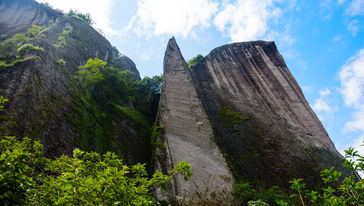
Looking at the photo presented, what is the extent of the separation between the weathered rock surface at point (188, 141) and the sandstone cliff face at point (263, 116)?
5.40ft

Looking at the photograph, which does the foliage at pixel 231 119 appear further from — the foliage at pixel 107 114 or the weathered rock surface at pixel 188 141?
the foliage at pixel 107 114

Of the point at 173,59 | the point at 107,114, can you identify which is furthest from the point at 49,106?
the point at 173,59

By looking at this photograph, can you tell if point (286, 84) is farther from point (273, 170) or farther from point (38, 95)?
point (38, 95)

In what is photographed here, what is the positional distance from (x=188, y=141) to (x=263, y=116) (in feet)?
24.6

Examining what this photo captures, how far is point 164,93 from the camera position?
17.9 metres

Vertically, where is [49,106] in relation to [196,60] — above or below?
below

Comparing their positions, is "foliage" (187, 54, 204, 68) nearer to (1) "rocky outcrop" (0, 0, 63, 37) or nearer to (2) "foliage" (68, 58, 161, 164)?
(2) "foliage" (68, 58, 161, 164)

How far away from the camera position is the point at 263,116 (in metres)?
17.8

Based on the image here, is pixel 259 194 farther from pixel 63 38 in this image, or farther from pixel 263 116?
pixel 63 38

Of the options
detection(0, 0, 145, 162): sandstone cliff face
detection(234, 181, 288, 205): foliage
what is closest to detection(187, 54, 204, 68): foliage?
detection(0, 0, 145, 162): sandstone cliff face

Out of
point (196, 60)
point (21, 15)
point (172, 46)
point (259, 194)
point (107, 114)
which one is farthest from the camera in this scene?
point (21, 15)

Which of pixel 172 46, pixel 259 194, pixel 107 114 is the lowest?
pixel 259 194

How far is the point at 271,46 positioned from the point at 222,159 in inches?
671

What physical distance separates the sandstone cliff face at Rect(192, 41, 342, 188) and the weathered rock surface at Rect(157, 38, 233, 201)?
5.40 feet
